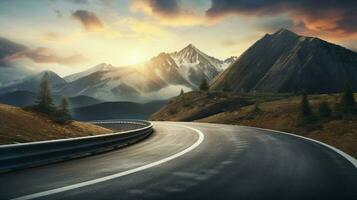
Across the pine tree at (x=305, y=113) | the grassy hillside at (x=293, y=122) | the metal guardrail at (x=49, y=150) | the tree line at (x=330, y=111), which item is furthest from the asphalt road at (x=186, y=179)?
the pine tree at (x=305, y=113)

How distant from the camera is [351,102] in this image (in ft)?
131

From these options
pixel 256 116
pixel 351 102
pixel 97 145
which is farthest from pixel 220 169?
pixel 256 116

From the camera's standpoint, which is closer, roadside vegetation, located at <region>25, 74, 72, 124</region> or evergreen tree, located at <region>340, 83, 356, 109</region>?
roadside vegetation, located at <region>25, 74, 72, 124</region>

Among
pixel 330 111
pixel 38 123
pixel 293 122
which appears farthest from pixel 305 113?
pixel 38 123

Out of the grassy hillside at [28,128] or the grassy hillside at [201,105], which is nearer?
the grassy hillside at [28,128]

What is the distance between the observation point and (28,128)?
2508 cm

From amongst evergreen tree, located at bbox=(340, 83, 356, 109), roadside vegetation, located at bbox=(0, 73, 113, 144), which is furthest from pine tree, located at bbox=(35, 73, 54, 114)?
evergreen tree, located at bbox=(340, 83, 356, 109)

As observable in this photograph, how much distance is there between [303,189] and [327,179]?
1.46 meters

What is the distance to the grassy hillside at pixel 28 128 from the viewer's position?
21778 mm

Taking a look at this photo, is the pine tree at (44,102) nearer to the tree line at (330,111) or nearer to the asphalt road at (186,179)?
the tree line at (330,111)

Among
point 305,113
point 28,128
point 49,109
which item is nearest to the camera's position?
point 28,128

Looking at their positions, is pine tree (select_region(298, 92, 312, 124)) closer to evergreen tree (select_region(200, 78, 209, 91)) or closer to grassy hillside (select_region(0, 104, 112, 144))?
grassy hillside (select_region(0, 104, 112, 144))

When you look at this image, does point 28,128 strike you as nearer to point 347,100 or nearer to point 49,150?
point 49,150

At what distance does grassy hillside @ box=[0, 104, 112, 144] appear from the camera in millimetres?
21778
